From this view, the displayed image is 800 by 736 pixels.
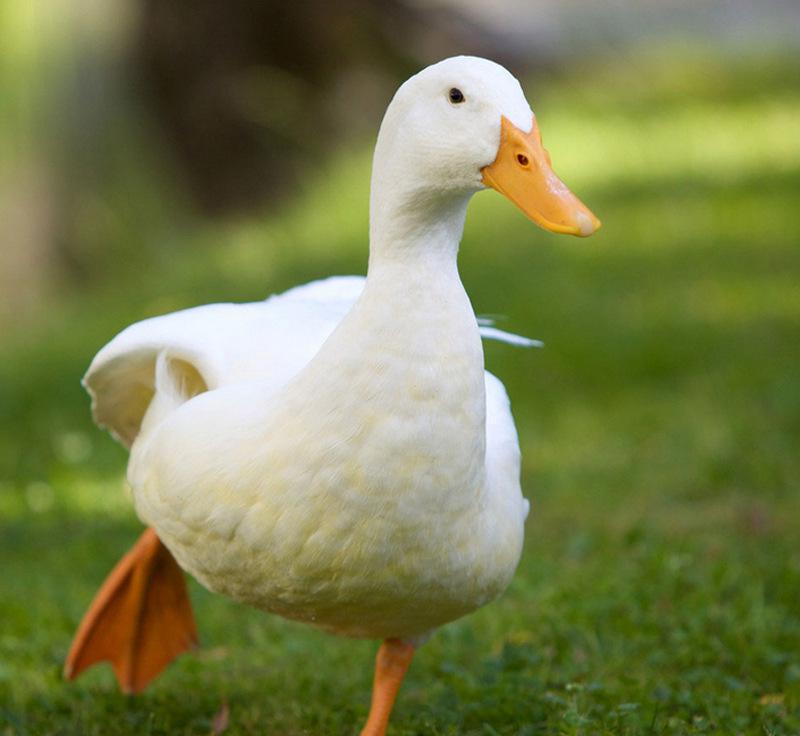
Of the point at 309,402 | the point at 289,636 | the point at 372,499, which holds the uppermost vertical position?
the point at 309,402

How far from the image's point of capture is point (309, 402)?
3.06 meters

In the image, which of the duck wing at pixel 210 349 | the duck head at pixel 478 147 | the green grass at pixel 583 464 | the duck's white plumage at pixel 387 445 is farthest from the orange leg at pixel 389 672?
the duck head at pixel 478 147

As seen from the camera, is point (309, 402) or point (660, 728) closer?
point (309, 402)

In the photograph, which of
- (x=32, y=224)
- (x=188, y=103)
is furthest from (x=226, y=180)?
(x=32, y=224)

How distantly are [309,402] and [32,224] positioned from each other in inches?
291

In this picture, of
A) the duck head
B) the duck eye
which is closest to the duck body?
the duck head

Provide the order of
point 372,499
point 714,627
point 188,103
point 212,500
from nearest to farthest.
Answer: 1. point 372,499
2. point 212,500
3. point 714,627
4. point 188,103

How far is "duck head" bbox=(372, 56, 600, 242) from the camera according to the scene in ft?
A: 9.43

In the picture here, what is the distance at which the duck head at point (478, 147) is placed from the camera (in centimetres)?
288

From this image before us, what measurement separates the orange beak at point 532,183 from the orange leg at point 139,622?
2.00m

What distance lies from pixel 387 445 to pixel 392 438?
0.02 m

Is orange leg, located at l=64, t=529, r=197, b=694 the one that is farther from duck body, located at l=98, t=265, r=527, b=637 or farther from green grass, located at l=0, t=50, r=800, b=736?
duck body, located at l=98, t=265, r=527, b=637

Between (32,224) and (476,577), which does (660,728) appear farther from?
(32,224)

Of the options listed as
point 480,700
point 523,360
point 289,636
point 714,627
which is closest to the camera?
point 480,700
